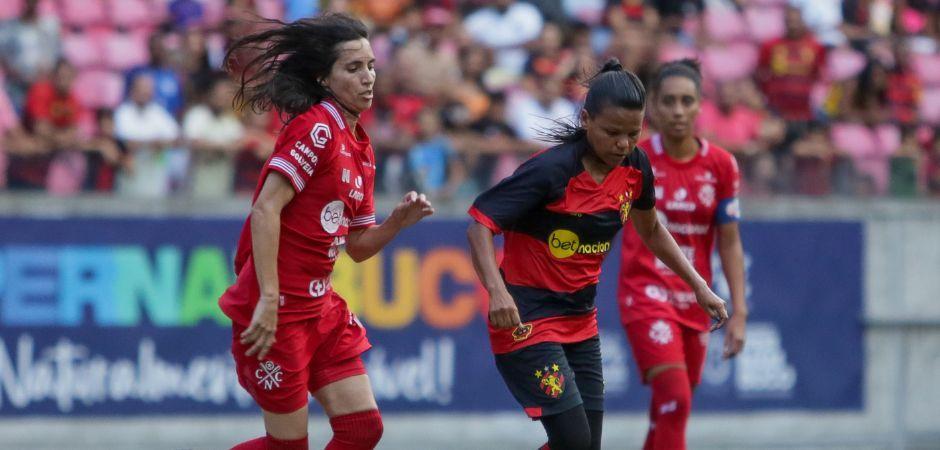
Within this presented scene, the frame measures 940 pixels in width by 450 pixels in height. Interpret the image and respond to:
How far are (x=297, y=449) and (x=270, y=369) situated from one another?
392 mm

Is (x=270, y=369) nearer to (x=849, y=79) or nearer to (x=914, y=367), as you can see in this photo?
(x=914, y=367)

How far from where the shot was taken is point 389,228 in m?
6.04

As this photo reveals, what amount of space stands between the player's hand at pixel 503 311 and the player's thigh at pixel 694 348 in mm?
2202

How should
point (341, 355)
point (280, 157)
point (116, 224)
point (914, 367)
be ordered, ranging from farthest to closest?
point (914, 367) → point (116, 224) → point (341, 355) → point (280, 157)

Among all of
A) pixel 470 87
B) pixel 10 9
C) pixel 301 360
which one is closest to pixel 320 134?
pixel 301 360

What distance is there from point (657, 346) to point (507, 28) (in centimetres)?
669

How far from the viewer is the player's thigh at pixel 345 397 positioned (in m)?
5.98

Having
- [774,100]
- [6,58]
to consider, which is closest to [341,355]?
[6,58]

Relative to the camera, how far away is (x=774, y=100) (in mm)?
13383

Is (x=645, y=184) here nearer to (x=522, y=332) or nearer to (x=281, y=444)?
(x=522, y=332)

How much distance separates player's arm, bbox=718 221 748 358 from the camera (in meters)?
7.64

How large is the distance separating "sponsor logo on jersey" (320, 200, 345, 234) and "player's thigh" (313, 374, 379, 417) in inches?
26.0

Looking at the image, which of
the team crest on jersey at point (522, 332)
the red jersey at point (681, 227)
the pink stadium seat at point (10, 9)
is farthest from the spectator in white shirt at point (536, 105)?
the team crest on jersey at point (522, 332)

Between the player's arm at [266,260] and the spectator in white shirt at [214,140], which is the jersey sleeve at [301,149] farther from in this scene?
the spectator in white shirt at [214,140]
